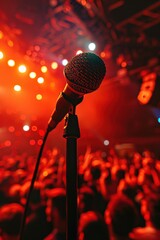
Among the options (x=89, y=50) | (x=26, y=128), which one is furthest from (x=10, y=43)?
(x=26, y=128)

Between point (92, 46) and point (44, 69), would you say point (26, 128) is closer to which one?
point (44, 69)

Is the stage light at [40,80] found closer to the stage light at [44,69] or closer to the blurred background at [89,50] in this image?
the blurred background at [89,50]

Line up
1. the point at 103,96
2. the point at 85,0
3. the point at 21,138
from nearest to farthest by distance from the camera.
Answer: the point at 85,0
the point at 103,96
the point at 21,138

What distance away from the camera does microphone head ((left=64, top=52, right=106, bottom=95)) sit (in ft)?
3.29

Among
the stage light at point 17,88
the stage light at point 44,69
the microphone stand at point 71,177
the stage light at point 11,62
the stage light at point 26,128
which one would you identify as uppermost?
the stage light at point 26,128

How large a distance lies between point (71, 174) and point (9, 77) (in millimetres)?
7513

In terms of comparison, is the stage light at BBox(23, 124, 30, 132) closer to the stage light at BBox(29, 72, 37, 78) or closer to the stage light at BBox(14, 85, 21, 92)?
the stage light at BBox(14, 85, 21, 92)

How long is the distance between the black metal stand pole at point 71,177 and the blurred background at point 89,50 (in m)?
3.48

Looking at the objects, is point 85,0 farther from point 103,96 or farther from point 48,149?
point 48,149

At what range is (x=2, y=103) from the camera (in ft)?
31.2

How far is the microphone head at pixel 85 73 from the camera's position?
1.00 m

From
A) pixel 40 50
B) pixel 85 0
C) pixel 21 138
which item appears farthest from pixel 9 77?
pixel 21 138

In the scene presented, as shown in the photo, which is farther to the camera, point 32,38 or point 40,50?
point 40,50

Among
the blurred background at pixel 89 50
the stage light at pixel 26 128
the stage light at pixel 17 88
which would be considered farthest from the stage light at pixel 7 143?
the stage light at pixel 17 88
